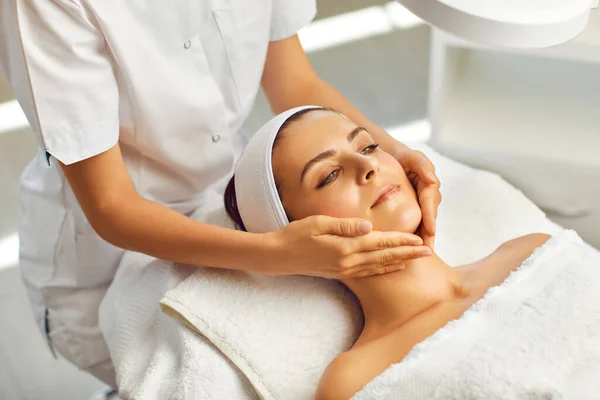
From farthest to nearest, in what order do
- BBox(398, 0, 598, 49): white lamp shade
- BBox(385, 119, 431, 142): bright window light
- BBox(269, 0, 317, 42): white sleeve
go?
BBox(385, 119, 431, 142): bright window light → BBox(269, 0, 317, 42): white sleeve → BBox(398, 0, 598, 49): white lamp shade

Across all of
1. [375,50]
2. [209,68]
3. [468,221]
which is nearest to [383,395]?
[468,221]

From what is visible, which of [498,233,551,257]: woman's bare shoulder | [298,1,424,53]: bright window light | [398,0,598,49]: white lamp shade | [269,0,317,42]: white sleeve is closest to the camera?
[398,0,598,49]: white lamp shade

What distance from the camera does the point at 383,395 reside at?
1032 millimetres

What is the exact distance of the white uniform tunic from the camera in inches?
43.2

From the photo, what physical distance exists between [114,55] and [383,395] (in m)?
0.70

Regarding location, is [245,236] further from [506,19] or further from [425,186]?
[506,19]

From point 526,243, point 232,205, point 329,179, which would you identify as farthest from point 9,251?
point 526,243

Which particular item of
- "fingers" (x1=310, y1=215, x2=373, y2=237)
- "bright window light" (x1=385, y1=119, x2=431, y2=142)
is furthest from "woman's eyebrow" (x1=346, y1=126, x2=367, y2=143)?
"bright window light" (x1=385, y1=119, x2=431, y2=142)

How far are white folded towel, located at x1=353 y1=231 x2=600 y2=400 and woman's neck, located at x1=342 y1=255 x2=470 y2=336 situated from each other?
0.12 meters

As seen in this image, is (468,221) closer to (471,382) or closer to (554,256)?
(554,256)

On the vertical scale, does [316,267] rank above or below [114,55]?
below

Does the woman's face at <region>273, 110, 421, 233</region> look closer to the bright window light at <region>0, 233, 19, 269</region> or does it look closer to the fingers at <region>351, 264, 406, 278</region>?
the fingers at <region>351, 264, 406, 278</region>

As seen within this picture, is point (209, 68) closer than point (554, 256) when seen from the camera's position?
No

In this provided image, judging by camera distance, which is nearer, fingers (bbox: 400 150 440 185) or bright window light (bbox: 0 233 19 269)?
fingers (bbox: 400 150 440 185)
